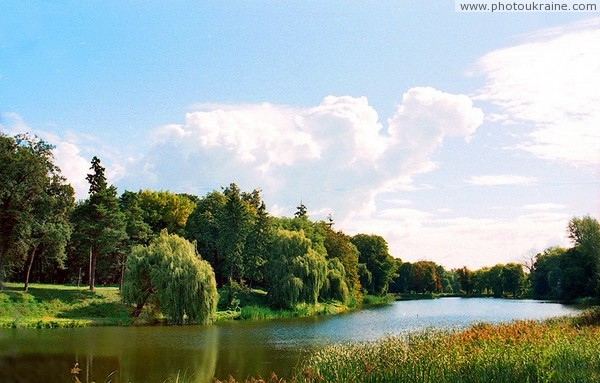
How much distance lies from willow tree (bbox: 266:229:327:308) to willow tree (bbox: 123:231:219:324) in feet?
37.9

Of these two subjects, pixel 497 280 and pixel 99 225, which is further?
pixel 497 280

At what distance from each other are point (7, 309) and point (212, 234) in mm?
21640

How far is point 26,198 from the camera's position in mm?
40844

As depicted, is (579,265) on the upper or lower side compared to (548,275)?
upper

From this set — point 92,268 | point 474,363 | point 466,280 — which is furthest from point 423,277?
point 474,363

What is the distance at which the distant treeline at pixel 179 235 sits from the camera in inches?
1601

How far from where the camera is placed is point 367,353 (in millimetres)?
14852

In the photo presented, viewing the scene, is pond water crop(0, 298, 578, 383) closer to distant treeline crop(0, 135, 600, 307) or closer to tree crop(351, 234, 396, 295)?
distant treeline crop(0, 135, 600, 307)

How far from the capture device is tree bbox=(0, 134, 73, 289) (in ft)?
130

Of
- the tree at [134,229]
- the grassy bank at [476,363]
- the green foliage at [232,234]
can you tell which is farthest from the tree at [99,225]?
the grassy bank at [476,363]

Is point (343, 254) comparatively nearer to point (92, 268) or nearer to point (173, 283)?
point (92, 268)

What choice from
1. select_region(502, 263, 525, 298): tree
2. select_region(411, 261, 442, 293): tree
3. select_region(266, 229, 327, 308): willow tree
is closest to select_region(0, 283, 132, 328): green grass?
select_region(266, 229, 327, 308): willow tree

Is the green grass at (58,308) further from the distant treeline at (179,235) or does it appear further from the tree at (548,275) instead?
the tree at (548,275)

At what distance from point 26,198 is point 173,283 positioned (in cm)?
1373
